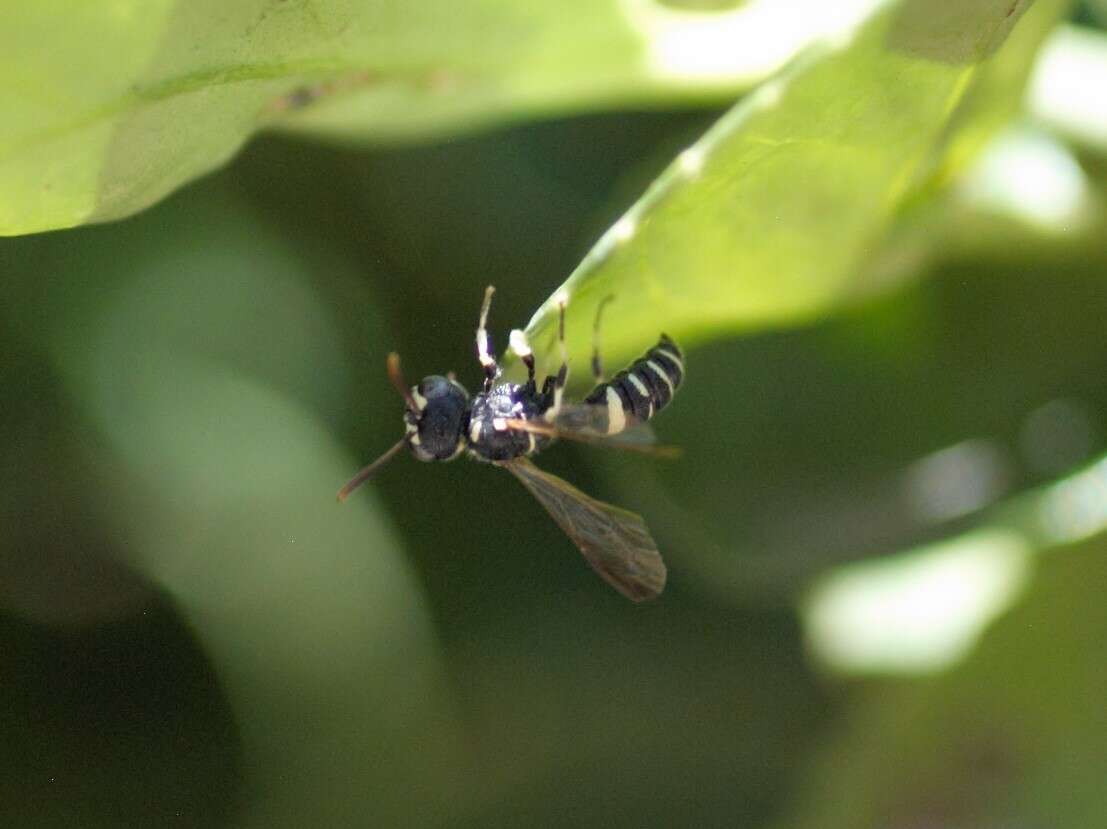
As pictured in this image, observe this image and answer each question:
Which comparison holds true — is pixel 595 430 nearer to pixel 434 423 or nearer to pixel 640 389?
pixel 640 389

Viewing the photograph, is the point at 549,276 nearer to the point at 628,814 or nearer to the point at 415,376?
the point at 415,376

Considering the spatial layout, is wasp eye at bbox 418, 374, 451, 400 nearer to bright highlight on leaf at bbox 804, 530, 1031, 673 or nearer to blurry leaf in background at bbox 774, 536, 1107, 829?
bright highlight on leaf at bbox 804, 530, 1031, 673

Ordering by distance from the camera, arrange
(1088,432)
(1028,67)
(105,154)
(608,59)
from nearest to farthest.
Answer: (105,154)
(1028,67)
(608,59)
(1088,432)

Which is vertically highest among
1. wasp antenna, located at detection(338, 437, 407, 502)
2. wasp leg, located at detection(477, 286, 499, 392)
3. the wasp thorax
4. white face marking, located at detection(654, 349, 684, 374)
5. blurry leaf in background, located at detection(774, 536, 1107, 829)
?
wasp leg, located at detection(477, 286, 499, 392)

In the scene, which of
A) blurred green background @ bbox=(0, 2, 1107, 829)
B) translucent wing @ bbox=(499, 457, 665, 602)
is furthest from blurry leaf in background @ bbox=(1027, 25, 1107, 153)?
translucent wing @ bbox=(499, 457, 665, 602)

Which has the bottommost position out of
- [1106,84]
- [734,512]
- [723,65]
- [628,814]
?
[628,814]

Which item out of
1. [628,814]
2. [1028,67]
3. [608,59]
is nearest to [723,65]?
[608,59]
